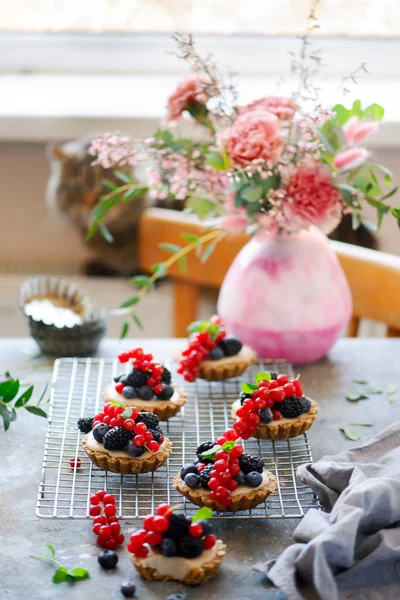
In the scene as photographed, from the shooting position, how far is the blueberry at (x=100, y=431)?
4.15ft

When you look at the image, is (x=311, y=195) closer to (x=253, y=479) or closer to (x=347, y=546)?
(x=253, y=479)

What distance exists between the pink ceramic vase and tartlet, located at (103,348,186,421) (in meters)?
0.30

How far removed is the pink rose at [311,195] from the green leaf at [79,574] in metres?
0.75

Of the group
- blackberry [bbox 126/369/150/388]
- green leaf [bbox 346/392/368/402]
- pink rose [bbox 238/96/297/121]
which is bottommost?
green leaf [bbox 346/392/368/402]

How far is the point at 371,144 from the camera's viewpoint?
8.88 feet

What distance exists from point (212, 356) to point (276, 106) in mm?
470

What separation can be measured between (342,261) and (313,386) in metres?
0.50

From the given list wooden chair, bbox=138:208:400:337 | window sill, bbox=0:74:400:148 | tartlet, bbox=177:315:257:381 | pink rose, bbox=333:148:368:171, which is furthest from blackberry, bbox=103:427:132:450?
window sill, bbox=0:74:400:148

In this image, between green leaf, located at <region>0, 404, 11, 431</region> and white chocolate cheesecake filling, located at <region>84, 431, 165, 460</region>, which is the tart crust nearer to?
white chocolate cheesecake filling, located at <region>84, 431, 165, 460</region>

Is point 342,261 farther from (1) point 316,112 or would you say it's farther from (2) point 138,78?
(2) point 138,78

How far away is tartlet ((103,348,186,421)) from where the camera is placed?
1.44 m

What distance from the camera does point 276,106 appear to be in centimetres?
153

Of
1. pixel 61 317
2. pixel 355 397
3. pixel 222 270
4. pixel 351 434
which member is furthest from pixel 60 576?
pixel 222 270

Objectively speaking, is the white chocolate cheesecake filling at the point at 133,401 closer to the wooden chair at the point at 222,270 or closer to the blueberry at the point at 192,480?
the blueberry at the point at 192,480
